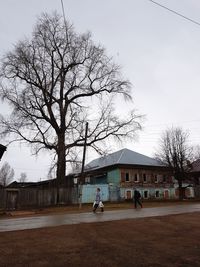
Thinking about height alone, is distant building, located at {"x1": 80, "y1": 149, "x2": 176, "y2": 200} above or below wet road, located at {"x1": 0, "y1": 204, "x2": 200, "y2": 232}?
above

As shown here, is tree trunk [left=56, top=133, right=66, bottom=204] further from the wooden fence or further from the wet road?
the wet road

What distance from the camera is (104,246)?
33.1 feet

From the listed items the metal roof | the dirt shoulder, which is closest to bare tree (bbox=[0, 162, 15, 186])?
the metal roof

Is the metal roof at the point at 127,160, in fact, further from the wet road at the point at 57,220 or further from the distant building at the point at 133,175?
the wet road at the point at 57,220

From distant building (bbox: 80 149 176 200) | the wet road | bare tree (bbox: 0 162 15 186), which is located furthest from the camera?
bare tree (bbox: 0 162 15 186)

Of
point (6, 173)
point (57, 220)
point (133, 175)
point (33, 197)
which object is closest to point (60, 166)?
point (33, 197)

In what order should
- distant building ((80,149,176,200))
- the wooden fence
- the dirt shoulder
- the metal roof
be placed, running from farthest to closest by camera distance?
the metal roof < distant building ((80,149,176,200)) < the wooden fence < the dirt shoulder

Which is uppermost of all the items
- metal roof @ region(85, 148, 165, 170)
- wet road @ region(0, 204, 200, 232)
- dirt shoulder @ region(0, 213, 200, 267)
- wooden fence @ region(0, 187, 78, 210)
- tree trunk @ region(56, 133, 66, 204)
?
metal roof @ region(85, 148, 165, 170)

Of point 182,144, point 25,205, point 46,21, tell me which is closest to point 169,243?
point 25,205

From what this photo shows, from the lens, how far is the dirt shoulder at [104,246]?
8.35 m

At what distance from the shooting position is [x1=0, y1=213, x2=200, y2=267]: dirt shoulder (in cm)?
835

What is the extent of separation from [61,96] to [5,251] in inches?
1390

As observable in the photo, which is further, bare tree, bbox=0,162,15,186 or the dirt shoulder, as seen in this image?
bare tree, bbox=0,162,15,186

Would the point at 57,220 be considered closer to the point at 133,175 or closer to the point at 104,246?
the point at 104,246
